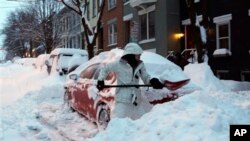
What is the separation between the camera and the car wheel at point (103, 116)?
25.8ft

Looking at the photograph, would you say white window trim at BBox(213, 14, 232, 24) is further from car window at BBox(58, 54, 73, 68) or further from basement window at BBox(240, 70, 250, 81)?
car window at BBox(58, 54, 73, 68)

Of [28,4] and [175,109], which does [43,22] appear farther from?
[175,109]

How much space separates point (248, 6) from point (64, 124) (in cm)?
1041

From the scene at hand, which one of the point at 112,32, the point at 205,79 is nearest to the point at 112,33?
the point at 112,32

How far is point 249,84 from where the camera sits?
54.0 feet

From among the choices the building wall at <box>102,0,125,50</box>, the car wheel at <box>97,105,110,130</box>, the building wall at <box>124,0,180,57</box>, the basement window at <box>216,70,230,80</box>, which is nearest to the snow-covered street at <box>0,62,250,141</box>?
the car wheel at <box>97,105,110,130</box>

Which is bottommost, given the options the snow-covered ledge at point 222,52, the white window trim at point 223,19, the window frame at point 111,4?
the snow-covered ledge at point 222,52

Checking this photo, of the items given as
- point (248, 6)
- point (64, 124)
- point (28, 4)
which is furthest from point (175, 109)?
point (28, 4)

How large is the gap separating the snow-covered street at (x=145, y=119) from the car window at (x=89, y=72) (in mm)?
978

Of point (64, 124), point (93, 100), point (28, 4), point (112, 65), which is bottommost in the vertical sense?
point (64, 124)

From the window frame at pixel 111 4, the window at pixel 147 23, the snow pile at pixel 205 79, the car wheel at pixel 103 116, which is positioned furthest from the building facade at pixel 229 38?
the window frame at pixel 111 4

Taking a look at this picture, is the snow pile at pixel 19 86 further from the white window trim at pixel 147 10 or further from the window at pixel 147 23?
the white window trim at pixel 147 10

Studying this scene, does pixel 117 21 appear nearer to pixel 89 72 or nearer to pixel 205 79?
pixel 205 79

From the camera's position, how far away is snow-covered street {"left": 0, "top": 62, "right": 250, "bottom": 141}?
506 cm
